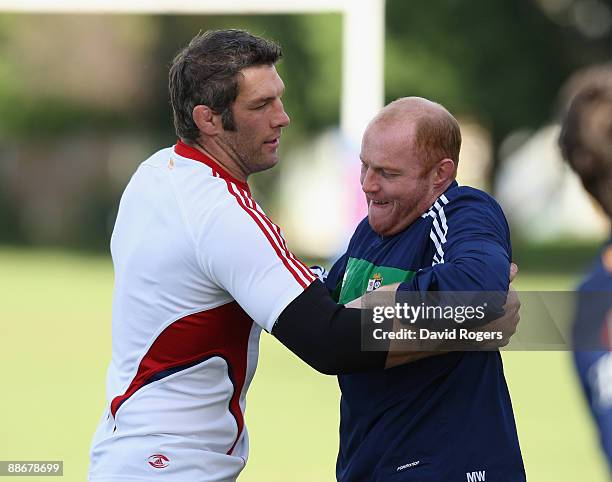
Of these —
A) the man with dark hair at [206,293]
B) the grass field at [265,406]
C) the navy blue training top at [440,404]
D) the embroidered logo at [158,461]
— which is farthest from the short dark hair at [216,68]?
the grass field at [265,406]

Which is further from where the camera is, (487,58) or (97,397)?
(487,58)

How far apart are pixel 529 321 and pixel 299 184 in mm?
36248

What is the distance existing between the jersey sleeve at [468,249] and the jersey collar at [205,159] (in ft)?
1.97

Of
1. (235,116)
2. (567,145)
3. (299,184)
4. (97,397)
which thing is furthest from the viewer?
(299,184)

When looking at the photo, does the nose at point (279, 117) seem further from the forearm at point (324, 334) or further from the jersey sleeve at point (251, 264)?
the forearm at point (324, 334)

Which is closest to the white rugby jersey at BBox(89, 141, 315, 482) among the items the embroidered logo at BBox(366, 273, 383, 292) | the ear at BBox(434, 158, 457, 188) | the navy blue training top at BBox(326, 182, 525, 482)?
the embroidered logo at BBox(366, 273, 383, 292)

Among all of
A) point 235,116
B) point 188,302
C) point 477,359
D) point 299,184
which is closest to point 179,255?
point 188,302

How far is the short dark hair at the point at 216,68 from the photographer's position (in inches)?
136

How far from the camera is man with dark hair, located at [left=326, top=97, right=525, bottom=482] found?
3307mm

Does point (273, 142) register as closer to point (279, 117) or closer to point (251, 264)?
point (279, 117)

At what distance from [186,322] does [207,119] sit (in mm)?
628

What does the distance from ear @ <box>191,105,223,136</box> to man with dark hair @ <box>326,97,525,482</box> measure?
0.46 metres

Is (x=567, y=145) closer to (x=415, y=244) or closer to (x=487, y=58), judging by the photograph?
(x=415, y=244)

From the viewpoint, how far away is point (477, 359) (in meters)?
3.33
